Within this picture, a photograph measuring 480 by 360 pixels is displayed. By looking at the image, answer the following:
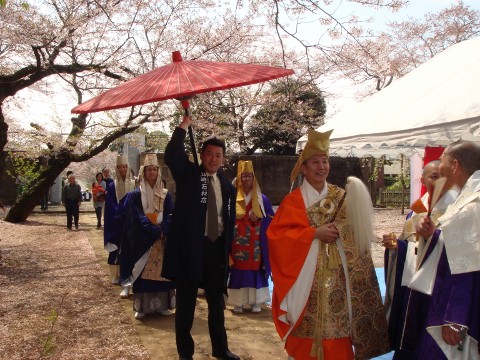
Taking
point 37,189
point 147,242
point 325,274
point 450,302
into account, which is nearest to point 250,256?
point 147,242

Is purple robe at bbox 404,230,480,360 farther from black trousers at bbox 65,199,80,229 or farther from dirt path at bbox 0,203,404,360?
black trousers at bbox 65,199,80,229

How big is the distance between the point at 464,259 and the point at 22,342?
13.5ft

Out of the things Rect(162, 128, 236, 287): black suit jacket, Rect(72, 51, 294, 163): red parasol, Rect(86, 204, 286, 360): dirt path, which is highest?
Rect(72, 51, 294, 163): red parasol

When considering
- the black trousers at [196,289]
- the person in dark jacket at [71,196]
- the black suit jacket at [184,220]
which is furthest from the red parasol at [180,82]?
the person in dark jacket at [71,196]

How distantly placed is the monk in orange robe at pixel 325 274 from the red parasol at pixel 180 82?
63 centimetres

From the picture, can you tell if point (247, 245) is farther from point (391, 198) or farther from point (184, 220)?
point (391, 198)

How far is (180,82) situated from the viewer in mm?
3381

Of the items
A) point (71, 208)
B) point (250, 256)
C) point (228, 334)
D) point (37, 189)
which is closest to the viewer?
point (228, 334)

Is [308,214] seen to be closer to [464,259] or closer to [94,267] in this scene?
[464,259]

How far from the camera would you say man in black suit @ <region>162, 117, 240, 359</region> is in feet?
12.7

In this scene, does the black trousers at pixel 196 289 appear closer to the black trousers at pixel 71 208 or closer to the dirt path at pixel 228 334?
the dirt path at pixel 228 334

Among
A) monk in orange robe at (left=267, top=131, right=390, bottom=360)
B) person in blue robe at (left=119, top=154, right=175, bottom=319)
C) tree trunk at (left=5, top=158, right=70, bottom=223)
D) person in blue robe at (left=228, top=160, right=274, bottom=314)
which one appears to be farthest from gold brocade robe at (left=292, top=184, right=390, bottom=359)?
tree trunk at (left=5, top=158, right=70, bottom=223)

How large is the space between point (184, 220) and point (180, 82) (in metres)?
1.12

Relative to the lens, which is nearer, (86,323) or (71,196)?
(86,323)
